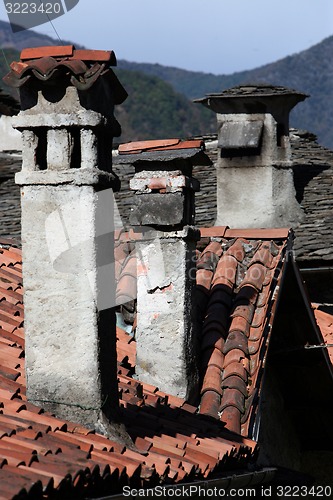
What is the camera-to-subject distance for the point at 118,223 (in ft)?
48.9

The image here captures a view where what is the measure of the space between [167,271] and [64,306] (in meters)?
1.78

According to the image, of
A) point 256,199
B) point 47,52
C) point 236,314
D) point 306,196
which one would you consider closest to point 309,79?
point 306,196

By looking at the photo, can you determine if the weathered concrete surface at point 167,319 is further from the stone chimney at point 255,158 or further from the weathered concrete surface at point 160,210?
the stone chimney at point 255,158

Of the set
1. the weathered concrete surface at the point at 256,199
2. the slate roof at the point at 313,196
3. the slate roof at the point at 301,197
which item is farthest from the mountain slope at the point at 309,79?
the weathered concrete surface at the point at 256,199

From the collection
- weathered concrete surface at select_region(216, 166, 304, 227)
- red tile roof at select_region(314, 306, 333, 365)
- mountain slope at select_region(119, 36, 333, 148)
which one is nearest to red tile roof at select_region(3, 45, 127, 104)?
red tile roof at select_region(314, 306, 333, 365)

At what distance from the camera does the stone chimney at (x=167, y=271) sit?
287 inches

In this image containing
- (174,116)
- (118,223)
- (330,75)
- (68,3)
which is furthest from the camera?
(330,75)

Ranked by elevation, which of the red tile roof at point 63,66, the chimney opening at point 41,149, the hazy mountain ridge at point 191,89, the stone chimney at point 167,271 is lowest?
the hazy mountain ridge at point 191,89

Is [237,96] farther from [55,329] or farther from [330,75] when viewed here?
[330,75]

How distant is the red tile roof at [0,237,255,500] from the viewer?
179 inches

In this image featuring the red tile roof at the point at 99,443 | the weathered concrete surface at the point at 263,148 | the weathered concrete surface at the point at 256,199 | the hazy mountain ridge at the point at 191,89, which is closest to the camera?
the red tile roof at the point at 99,443

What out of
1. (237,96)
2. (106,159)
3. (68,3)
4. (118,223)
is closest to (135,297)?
(106,159)

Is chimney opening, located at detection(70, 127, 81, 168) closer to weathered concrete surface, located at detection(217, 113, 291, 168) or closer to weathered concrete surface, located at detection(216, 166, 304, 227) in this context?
weathered concrete surface, located at detection(216, 166, 304, 227)

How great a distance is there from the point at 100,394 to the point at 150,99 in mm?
46210
